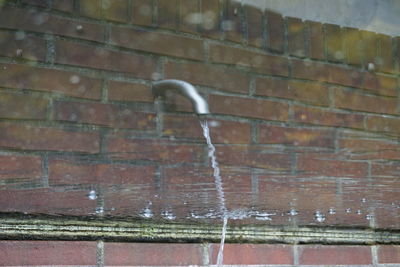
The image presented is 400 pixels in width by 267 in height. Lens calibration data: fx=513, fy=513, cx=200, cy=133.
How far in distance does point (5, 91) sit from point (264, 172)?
0.72 meters

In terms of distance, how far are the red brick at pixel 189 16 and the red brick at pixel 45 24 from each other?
0.74ft

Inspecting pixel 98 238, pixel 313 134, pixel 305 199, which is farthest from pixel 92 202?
pixel 313 134

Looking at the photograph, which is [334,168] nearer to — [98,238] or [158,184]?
[158,184]

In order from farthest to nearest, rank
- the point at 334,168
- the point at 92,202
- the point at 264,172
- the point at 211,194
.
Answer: the point at 334,168, the point at 264,172, the point at 211,194, the point at 92,202

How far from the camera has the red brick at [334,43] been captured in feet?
5.31

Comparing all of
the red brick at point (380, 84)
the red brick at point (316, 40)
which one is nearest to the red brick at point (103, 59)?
the red brick at point (316, 40)

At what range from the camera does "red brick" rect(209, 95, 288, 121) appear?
142 centimetres

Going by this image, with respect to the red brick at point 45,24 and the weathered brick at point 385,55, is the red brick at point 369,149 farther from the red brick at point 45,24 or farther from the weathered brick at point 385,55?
the red brick at point 45,24

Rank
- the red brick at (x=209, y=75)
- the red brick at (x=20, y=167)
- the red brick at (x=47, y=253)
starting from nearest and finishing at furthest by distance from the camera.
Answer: the red brick at (x=47, y=253) → the red brick at (x=20, y=167) → the red brick at (x=209, y=75)

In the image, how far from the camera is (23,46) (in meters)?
1.18

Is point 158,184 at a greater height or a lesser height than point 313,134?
lesser

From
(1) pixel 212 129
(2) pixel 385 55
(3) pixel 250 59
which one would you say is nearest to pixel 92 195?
(1) pixel 212 129

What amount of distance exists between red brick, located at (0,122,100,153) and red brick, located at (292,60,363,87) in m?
0.66

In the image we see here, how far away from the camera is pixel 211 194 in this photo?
4.42 ft
